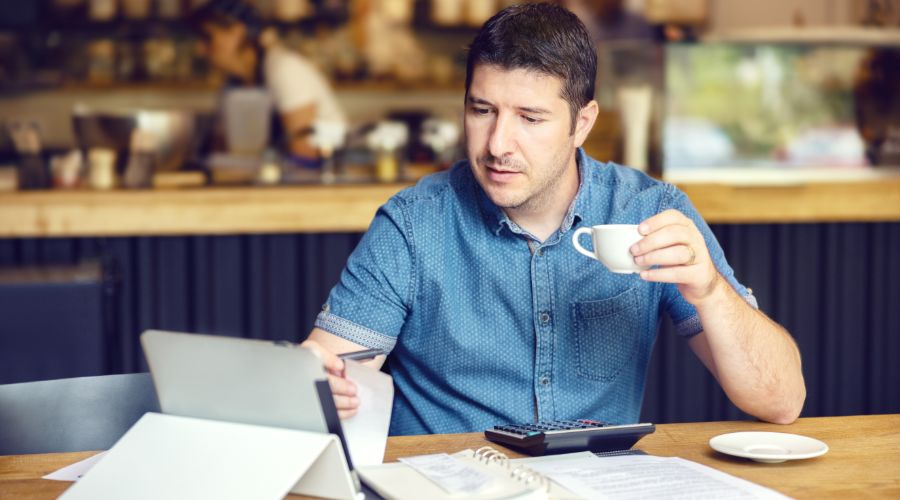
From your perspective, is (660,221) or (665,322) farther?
(665,322)

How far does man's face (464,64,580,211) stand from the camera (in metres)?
1.65

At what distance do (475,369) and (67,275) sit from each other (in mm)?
1766

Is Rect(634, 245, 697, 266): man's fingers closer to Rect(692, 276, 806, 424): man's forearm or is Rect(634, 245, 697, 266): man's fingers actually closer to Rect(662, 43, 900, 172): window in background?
Rect(692, 276, 806, 424): man's forearm

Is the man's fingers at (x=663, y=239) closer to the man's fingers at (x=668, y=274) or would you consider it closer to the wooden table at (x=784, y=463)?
the man's fingers at (x=668, y=274)

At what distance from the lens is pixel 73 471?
130 centimetres

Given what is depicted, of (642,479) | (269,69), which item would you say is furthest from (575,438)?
(269,69)

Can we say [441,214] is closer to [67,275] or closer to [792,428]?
[792,428]

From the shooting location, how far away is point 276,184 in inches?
137

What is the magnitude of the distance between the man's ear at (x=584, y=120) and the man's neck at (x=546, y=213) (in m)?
0.06

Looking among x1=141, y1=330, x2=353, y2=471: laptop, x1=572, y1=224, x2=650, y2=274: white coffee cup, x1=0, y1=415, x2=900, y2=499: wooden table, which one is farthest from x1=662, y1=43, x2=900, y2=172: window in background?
x1=141, y1=330, x2=353, y2=471: laptop

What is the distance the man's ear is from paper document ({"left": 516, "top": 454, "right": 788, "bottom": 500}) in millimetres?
659

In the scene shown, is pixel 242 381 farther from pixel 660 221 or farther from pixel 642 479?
pixel 660 221

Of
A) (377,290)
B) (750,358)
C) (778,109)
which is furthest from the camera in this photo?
(778,109)

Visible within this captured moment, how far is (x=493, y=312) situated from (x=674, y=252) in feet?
1.46
